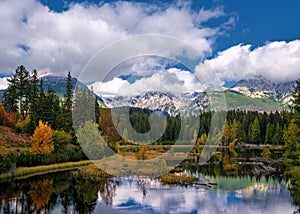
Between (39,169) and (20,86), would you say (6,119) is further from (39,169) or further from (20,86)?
(39,169)

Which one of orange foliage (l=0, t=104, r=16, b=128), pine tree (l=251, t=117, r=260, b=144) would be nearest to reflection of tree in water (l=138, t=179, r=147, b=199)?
orange foliage (l=0, t=104, r=16, b=128)

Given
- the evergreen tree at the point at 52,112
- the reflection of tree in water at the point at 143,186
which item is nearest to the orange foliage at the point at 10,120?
the evergreen tree at the point at 52,112

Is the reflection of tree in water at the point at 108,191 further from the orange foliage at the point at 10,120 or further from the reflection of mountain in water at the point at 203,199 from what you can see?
the orange foliage at the point at 10,120

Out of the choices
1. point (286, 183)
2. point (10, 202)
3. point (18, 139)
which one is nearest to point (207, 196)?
point (286, 183)

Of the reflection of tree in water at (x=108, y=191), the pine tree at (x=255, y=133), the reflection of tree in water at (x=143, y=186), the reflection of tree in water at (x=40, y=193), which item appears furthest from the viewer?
the pine tree at (x=255, y=133)

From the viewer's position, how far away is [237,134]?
114 metres

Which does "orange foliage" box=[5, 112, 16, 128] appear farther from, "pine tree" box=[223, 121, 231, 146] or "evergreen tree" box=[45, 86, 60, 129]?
"pine tree" box=[223, 121, 231, 146]

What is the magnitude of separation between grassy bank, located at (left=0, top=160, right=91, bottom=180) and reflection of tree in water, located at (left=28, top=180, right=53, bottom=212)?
3.84m

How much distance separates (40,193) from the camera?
3011 centimetres

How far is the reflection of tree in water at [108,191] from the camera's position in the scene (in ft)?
92.8

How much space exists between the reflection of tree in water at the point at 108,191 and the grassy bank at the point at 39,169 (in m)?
9.73

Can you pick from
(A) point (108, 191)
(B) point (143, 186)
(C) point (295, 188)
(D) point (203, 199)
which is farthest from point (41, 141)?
(C) point (295, 188)

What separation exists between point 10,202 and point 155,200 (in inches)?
436

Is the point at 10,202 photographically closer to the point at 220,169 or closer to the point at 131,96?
the point at 131,96
